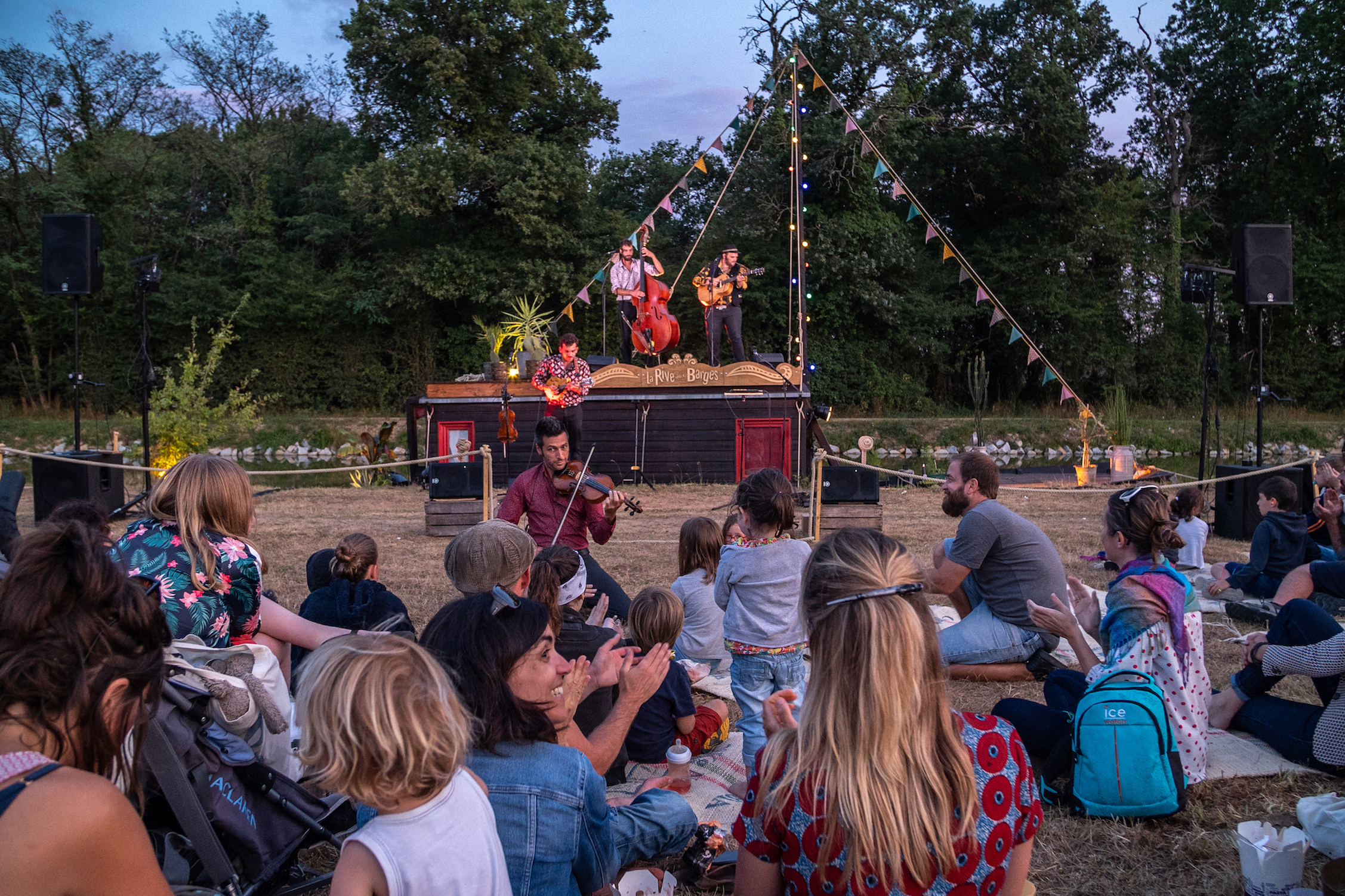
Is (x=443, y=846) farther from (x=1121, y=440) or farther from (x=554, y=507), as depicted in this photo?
(x=1121, y=440)

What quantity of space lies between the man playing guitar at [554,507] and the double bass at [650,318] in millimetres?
8949

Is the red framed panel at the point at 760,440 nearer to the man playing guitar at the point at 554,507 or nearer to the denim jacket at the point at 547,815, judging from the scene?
the man playing guitar at the point at 554,507

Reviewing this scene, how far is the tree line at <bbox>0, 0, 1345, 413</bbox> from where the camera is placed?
22219mm

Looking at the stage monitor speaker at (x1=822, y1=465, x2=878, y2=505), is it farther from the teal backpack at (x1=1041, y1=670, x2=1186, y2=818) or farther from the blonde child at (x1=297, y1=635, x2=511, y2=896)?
the blonde child at (x1=297, y1=635, x2=511, y2=896)

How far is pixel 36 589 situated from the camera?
1.57 m

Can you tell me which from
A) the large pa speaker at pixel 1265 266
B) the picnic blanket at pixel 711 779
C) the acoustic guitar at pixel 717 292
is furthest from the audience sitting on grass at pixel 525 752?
the acoustic guitar at pixel 717 292

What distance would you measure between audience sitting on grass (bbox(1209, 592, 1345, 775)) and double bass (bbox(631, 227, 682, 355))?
10882mm

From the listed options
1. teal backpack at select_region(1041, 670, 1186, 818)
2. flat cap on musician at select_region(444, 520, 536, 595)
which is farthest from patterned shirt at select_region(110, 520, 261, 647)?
teal backpack at select_region(1041, 670, 1186, 818)

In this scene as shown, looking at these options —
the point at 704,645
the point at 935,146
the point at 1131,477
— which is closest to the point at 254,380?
the point at 935,146

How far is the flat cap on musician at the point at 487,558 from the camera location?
2.68 m

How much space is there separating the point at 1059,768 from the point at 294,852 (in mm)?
2421

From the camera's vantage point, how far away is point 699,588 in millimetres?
4484

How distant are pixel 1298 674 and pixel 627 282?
1144 cm

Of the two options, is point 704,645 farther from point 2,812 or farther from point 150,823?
point 2,812
